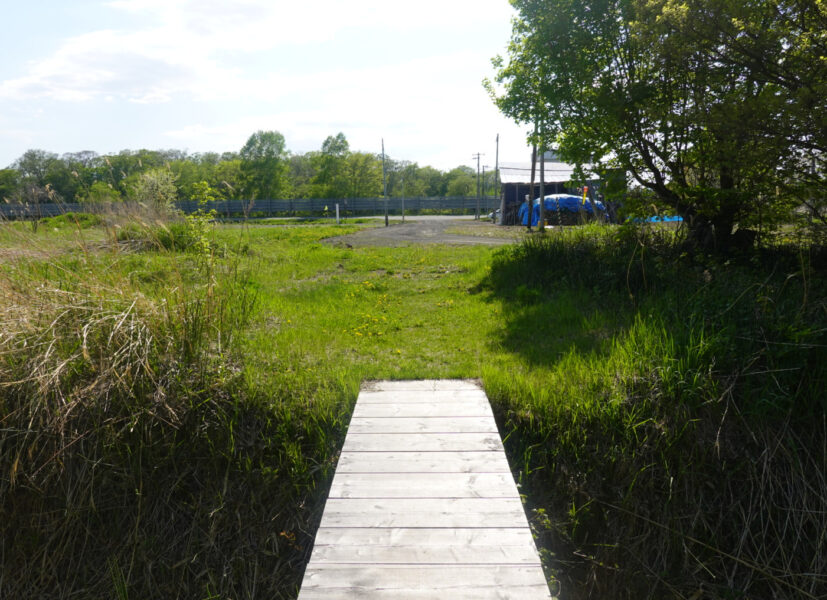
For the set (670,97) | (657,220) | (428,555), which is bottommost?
(428,555)

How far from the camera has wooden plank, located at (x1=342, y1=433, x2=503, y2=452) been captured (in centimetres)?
344

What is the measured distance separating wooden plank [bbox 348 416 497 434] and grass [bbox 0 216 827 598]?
304mm

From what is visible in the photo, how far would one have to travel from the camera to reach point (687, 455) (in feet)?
11.9

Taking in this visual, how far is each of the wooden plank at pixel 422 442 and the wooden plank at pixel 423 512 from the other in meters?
0.55

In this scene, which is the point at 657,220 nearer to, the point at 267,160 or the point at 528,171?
the point at 528,171

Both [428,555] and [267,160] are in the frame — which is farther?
[267,160]

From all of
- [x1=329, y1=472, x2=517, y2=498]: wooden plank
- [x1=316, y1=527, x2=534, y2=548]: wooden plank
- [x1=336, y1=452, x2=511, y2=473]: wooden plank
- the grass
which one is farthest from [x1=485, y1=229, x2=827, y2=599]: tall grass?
[x1=316, y1=527, x2=534, y2=548]: wooden plank

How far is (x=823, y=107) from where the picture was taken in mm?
5055

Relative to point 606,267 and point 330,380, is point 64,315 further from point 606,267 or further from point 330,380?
point 606,267

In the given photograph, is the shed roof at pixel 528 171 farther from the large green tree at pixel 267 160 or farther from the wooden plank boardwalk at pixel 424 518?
the large green tree at pixel 267 160

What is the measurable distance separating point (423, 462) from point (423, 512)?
504 millimetres

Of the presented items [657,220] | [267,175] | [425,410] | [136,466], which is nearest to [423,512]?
[425,410]

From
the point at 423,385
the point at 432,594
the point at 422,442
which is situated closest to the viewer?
the point at 432,594

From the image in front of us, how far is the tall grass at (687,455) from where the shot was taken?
3363 millimetres
